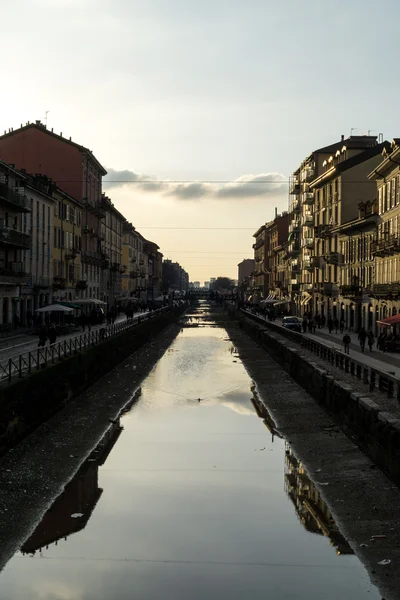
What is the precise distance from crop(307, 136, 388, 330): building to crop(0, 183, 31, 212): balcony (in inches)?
1165

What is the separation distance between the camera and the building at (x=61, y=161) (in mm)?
80812

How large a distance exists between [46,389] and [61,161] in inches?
2282

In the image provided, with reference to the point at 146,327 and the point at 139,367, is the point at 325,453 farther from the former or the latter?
the point at 146,327

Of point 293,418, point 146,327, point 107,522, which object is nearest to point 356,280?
point 146,327

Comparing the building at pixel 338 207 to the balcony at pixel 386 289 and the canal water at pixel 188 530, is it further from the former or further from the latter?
Result: the canal water at pixel 188 530

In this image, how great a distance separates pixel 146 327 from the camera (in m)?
77.7

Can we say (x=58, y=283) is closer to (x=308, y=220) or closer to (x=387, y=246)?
(x=387, y=246)

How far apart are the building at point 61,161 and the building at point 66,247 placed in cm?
242

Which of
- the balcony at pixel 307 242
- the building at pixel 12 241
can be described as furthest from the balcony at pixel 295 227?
the building at pixel 12 241

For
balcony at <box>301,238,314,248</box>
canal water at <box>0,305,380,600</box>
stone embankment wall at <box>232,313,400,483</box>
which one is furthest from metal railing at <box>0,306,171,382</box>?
balcony at <box>301,238,314,248</box>

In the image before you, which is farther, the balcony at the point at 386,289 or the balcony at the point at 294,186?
the balcony at the point at 294,186

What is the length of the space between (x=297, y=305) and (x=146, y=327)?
3970 centimetres

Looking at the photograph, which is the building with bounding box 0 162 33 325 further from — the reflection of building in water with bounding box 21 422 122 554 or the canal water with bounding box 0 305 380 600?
the reflection of building in water with bounding box 21 422 122 554

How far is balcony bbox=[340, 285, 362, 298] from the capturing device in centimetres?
6728
